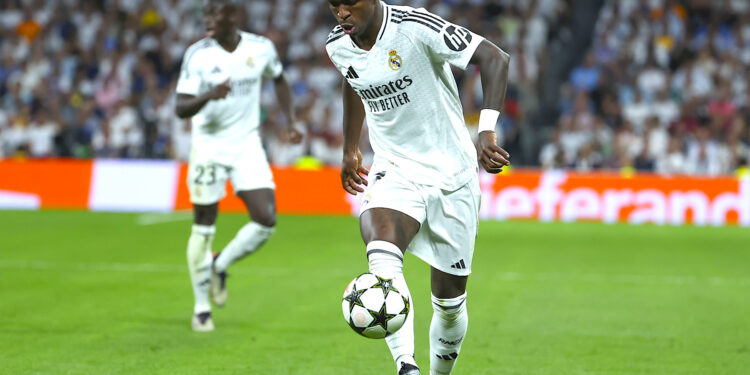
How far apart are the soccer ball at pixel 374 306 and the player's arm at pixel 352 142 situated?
3.27ft

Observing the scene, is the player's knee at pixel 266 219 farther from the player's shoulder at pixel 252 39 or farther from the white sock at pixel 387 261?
the white sock at pixel 387 261

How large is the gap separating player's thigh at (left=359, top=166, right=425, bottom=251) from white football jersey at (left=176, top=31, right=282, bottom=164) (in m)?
3.16

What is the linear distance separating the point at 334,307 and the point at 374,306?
447cm

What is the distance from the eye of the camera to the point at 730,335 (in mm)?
7695

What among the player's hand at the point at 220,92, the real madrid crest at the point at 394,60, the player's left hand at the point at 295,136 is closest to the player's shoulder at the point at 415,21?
the real madrid crest at the point at 394,60

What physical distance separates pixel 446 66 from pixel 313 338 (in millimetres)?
3018

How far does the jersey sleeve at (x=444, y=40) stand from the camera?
479 cm

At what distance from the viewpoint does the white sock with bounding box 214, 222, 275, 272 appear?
26.1 feet

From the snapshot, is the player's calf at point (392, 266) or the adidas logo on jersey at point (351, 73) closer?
the player's calf at point (392, 266)

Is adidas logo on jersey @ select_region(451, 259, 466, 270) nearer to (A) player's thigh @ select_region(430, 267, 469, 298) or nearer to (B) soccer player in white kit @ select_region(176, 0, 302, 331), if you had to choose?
(A) player's thigh @ select_region(430, 267, 469, 298)

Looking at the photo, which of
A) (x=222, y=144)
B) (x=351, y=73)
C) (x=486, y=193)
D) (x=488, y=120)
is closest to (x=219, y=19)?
(x=222, y=144)

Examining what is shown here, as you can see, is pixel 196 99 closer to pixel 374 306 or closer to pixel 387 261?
pixel 387 261

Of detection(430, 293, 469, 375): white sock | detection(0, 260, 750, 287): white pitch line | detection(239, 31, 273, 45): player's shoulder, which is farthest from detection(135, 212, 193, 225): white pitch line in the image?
detection(430, 293, 469, 375): white sock

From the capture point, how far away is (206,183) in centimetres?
780
